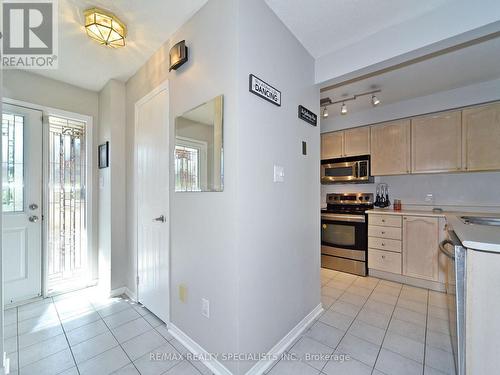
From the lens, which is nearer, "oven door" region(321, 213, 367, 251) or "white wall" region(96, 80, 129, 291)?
"white wall" region(96, 80, 129, 291)

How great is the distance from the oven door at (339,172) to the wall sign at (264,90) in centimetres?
229

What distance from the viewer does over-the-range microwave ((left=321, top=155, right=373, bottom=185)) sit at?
3.34 metres

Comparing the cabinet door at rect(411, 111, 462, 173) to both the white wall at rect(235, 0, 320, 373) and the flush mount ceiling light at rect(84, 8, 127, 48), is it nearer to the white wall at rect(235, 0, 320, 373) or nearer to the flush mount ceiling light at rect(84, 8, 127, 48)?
the white wall at rect(235, 0, 320, 373)

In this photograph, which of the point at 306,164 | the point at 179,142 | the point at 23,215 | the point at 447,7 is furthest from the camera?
the point at 23,215

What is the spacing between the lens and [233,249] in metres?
1.35

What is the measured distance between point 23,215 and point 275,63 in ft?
10.1

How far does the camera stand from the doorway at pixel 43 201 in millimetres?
2324

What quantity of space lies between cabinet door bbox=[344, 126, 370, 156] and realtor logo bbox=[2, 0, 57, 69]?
3.67 m

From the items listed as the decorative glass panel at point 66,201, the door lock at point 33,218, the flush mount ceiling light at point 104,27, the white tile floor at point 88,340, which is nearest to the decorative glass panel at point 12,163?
the door lock at point 33,218

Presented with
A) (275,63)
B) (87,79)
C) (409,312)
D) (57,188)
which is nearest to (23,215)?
(57,188)

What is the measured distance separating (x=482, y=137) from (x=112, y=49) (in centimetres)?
416

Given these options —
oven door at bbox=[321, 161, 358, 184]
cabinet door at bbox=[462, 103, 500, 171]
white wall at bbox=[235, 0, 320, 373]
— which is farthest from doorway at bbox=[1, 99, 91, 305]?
cabinet door at bbox=[462, 103, 500, 171]

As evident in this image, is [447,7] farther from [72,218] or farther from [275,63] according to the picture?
[72,218]

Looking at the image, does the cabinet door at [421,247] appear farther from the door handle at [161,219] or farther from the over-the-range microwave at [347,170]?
the door handle at [161,219]
